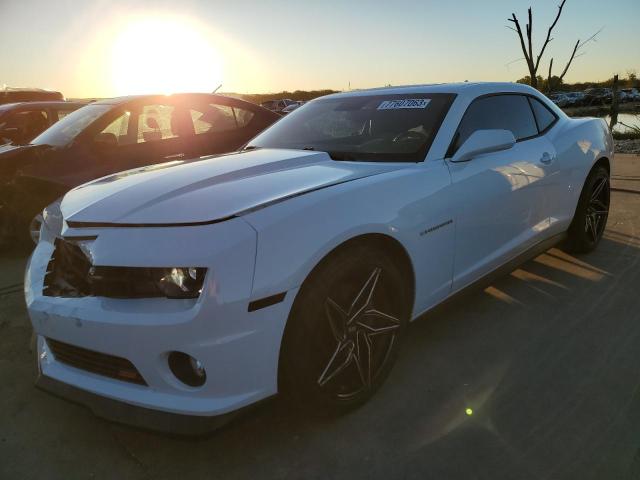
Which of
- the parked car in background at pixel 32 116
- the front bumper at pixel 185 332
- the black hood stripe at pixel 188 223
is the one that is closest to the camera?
the front bumper at pixel 185 332

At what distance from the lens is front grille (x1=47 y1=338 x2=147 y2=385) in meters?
1.75

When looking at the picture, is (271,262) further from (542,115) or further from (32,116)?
(32,116)

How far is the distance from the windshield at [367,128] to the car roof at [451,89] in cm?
8

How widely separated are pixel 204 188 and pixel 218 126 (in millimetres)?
3435

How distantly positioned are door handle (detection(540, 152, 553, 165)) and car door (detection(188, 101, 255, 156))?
3165mm

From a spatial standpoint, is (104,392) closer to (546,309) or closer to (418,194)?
(418,194)

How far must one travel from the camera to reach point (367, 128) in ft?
9.61

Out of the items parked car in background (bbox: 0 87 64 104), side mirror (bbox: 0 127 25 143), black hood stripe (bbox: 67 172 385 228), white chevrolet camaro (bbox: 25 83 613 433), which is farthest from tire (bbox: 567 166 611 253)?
parked car in background (bbox: 0 87 64 104)

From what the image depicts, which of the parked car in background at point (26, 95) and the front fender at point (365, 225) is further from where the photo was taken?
the parked car in background at point (26, 95)

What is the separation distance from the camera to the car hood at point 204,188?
1869mm

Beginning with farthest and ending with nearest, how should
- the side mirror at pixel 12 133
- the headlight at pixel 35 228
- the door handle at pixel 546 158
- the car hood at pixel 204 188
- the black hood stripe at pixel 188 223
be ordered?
the side mirror at pixel 12 133 < the door handle at pixel 546 158 < the headlight at pixel 35 228 < the car hood at pixel 204 188 < the black hood stripe at pixel 188 223

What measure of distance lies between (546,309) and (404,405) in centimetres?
145

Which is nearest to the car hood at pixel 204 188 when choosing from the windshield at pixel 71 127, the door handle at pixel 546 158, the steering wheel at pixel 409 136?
the steering wheel at pixel 409 136

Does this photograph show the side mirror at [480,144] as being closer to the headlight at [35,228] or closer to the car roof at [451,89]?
the car roof at [451,89]
